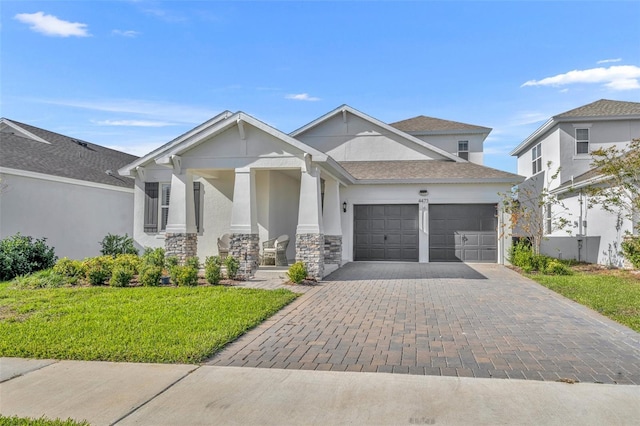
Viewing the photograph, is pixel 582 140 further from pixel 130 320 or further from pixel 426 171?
pixel 130 320

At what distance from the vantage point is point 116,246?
15898 mm

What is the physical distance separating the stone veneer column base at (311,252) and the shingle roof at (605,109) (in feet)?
45.3

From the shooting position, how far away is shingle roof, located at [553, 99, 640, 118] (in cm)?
1939

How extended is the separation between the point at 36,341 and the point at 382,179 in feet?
43.2

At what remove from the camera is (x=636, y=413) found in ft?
12.3

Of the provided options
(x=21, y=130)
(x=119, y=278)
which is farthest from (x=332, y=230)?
(x=21, y=130)

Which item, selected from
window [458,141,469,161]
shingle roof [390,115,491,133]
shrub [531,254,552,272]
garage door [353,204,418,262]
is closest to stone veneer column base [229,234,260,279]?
garage door [353,204,418,262]

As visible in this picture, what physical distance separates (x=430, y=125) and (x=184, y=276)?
16.0m

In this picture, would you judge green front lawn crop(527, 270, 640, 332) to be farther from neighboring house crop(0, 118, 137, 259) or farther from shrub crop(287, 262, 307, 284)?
neighboring house crop(0, 118, 137, 259)

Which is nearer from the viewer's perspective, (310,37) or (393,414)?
(393,414)

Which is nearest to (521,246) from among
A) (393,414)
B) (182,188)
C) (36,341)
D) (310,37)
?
(310,37)

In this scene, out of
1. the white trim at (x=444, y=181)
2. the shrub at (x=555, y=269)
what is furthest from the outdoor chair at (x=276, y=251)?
the shrub at (x=555, y=269)

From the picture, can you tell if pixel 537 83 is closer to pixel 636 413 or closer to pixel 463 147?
pixel 463 147

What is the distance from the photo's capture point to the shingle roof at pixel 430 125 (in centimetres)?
2166
